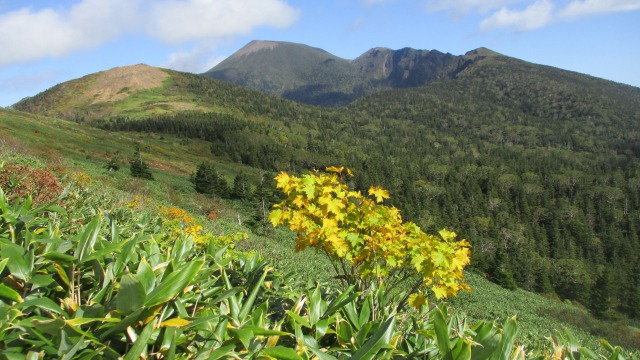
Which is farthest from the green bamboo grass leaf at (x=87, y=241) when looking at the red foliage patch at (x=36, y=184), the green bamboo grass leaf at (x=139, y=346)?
the red foliage patch at (x=36, y=184)

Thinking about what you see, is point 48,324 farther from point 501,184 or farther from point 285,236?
point 501,184

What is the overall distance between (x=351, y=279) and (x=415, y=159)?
172m

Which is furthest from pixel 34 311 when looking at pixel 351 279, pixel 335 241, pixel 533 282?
pixel 533 282

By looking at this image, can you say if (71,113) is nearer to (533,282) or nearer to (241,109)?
(241,109)

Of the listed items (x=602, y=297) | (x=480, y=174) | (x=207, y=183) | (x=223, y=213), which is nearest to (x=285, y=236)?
(x=223, y=213)

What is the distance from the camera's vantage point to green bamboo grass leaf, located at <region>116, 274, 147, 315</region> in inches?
47.9

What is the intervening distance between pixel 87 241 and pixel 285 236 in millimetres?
34115

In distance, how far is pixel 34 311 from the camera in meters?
1.42

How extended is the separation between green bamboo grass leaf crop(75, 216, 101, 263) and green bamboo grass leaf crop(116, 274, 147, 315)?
0.50 metres

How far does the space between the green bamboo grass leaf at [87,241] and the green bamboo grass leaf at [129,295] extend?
1.63 ft

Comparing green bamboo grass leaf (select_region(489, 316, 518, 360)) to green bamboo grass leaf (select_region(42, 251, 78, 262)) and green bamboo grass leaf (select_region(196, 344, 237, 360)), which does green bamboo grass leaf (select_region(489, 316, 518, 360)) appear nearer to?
green bamboo grass leaf (select_region(196, 344, 237, 360))

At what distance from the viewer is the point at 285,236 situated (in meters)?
35.4

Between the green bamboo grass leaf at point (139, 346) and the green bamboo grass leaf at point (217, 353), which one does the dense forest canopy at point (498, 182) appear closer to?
the green bamboo grass leaf at point (217, 353)

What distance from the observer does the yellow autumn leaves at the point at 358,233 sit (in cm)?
486
